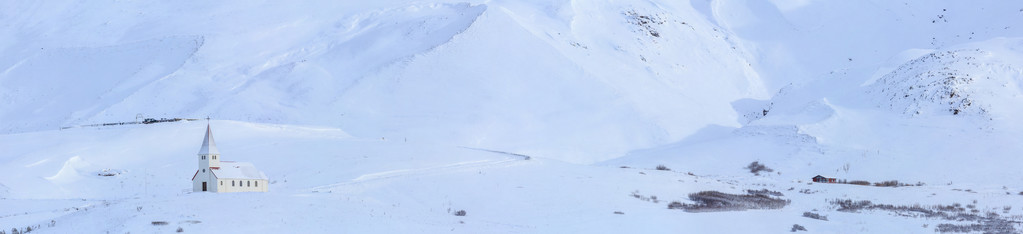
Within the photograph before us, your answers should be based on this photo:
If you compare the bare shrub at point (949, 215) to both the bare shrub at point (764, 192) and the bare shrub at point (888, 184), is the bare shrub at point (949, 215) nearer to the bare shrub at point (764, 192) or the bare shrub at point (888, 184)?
the bare shrub at point (764, 192)

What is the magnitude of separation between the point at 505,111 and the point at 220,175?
33.1 m

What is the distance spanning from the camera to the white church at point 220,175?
3784 centimetres

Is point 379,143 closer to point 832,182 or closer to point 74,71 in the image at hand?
point 832,182

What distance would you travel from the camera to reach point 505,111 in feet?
230

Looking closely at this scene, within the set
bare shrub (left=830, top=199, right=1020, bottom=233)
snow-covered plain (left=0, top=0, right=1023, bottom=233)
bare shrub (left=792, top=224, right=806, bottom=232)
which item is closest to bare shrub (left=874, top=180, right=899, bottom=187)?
snow-covered plain (left=0, top=0, right=1023, bottom=233)

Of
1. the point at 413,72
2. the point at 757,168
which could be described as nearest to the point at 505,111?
the point at 413,72

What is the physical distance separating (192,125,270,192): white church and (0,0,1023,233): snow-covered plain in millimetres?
1724

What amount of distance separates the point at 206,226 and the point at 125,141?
29207 mm

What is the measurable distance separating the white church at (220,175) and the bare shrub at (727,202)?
42.2ft

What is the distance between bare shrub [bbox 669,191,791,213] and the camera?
38.4 metres

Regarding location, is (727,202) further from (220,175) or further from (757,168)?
(757,168)

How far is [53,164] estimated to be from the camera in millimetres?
52188

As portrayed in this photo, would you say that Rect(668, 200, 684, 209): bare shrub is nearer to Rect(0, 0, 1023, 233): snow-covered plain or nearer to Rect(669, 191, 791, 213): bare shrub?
Rect(669, 191, 791, 213): bare shrub

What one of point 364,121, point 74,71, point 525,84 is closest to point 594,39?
point 525,84
